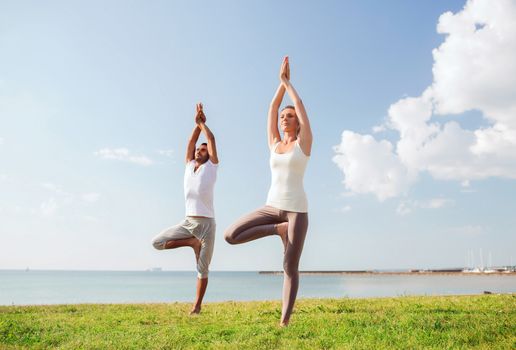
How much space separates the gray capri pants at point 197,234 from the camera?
30.4 ft

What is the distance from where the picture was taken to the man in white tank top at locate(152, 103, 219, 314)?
9312 mm

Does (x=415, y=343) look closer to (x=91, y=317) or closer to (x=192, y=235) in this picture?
(x=192, y=235)

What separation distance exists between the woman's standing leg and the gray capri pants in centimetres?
245

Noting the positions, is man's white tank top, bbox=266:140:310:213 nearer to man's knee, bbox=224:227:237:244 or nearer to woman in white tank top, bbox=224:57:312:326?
woman in white tank top, bbox=224:57:312:326

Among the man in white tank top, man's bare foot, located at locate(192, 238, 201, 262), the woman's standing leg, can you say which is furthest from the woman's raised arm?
man's bare foot, located at locate(192, 238, 201, 262)

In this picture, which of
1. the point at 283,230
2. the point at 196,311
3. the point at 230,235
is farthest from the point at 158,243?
the point at 283,230

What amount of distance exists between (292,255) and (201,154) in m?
3.41

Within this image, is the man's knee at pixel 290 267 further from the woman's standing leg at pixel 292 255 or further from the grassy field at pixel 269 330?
the grassy field at pixel 269 330

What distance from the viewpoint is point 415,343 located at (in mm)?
5691

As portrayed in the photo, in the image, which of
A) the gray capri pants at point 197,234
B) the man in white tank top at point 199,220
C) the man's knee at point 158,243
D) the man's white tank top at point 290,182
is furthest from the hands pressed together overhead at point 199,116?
the man's white tank top at point 290,182

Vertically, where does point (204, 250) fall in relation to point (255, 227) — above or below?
below

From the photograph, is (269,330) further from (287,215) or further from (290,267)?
(287,215)

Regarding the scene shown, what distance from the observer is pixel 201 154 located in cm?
966

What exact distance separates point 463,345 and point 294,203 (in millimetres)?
2981
